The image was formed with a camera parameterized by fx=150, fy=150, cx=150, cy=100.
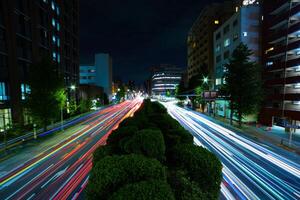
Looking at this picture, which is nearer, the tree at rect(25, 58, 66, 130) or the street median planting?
the street median planting

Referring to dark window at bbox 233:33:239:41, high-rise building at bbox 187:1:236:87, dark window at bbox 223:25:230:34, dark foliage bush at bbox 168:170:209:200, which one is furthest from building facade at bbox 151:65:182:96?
dark foliage bush at bbox 168:170:209:200

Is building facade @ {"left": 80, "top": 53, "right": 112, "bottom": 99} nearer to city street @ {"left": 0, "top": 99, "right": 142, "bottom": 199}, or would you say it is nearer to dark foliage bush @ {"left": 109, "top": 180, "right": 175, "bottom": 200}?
city street @ {"left": 0, "top": 99, "right": 142, "bottom": 199}

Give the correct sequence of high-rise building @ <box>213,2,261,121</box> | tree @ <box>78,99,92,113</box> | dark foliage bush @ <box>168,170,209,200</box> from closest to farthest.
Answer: dark foliage bush @ <box>168,170,209,200</box>, high-rise building @ <box>213,2,261,121</box>, tree @ <box>78,99,92,113</box>

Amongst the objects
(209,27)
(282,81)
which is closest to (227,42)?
(282,81)

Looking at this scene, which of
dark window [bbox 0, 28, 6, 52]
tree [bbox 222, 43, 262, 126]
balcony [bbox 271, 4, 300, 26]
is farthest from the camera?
tree [bbox 222, 43, 262, 126]

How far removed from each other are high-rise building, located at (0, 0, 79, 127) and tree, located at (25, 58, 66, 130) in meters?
2.87

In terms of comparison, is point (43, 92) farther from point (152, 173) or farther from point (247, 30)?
point (247, 30)

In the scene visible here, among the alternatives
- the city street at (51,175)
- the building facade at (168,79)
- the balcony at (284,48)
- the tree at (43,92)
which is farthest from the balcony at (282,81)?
the building facade at (168,79)

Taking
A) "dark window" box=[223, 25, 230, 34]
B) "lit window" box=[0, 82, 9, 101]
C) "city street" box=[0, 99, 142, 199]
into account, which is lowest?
"city street" box=[0, 99, 142, 199]

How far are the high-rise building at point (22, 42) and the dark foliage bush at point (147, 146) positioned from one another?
1643cm

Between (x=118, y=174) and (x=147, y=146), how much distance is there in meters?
1.64

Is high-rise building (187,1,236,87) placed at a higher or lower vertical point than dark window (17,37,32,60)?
higher

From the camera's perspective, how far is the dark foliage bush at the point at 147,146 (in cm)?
518

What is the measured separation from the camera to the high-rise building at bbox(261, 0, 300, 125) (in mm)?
24234
